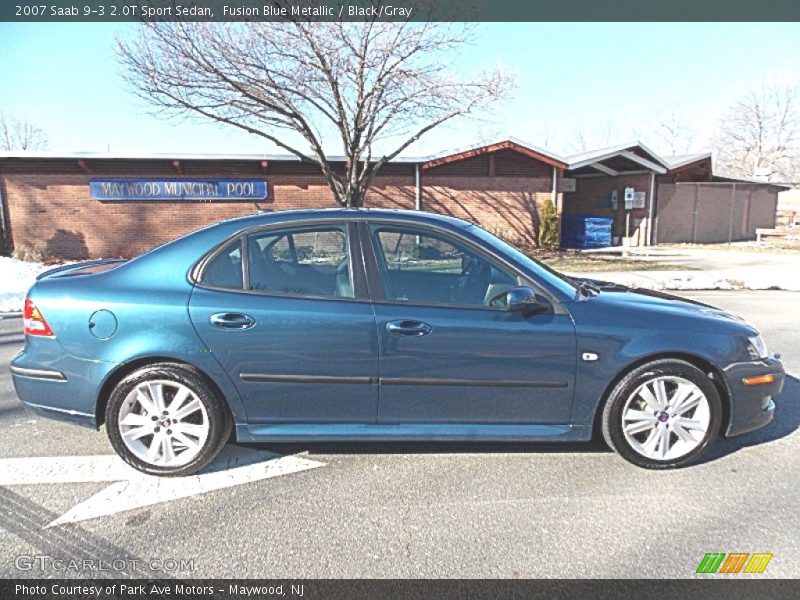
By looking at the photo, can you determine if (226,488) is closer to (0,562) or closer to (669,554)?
(0,562)

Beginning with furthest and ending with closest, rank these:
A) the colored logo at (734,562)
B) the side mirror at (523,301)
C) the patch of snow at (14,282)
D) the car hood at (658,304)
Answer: the patch of snow at (14,282) < the car hood at (658,304) < the side mirror at (523,301) < the colored logo at (734,562)

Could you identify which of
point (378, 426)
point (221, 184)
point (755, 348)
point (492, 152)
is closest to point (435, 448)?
point (378, 426)

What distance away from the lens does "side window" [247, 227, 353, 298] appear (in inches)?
114

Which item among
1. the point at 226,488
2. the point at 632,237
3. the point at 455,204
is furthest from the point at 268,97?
the point at 632,237

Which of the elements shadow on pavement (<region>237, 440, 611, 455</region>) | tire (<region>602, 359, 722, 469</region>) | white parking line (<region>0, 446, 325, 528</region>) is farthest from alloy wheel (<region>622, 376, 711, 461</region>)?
white parking line (<region>0, 446, 325, 528</region>)

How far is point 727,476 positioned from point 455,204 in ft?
47.4

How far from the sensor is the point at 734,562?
218 cm

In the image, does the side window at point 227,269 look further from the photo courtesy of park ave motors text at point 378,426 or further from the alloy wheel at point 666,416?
the alloy wheel at point 666,416

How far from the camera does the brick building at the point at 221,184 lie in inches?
575

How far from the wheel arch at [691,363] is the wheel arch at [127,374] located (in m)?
2.29

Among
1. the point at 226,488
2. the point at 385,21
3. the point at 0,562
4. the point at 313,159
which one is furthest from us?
the point at 313,159

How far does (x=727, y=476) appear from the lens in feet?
9.37

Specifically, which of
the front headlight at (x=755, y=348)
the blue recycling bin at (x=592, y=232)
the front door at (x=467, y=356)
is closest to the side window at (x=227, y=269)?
the front door at (x=467, y=356)

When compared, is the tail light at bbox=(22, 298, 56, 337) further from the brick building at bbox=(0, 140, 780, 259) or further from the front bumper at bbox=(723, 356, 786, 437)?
the brick building at bbox=(0, 140, 780, 259)
